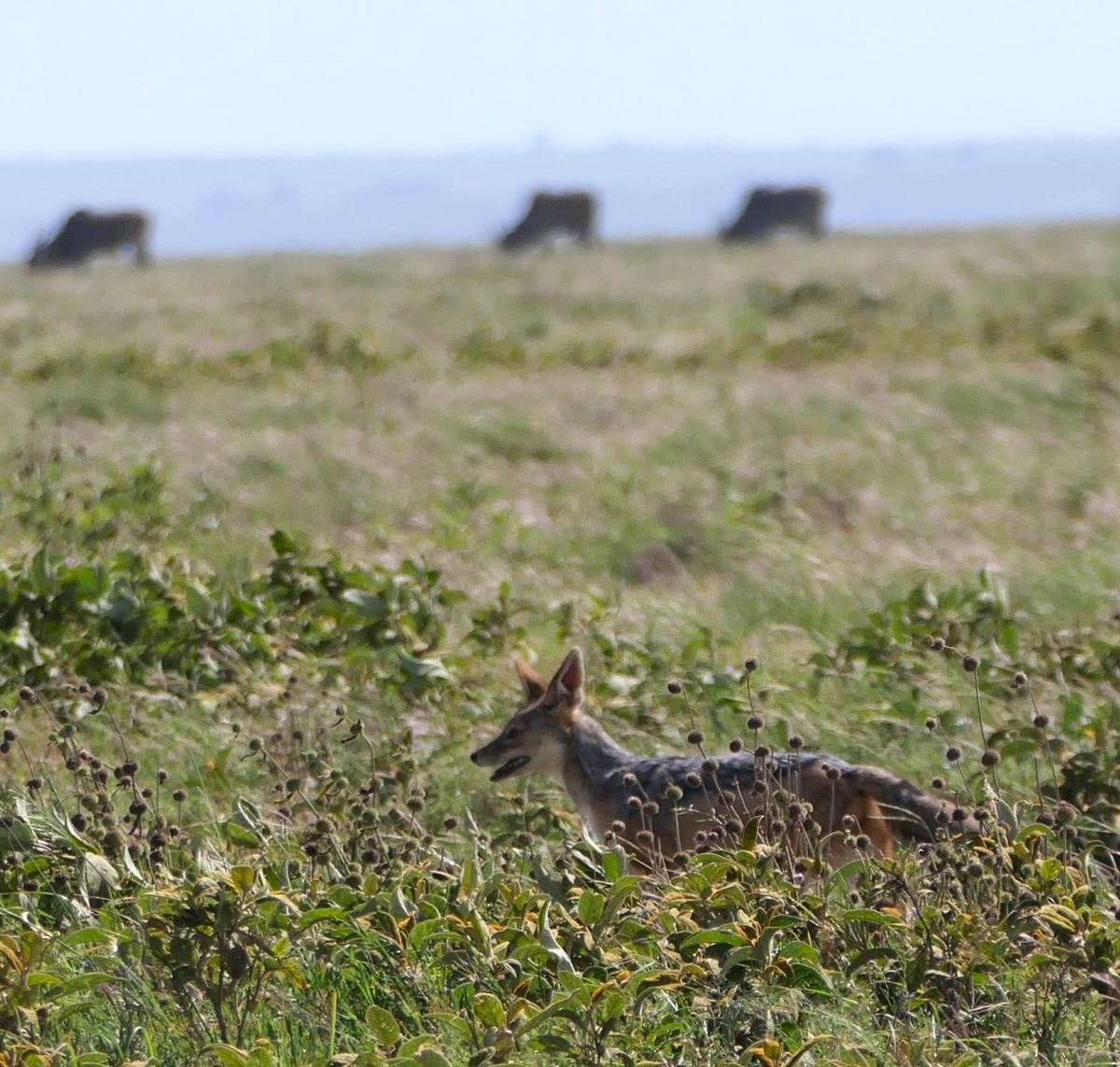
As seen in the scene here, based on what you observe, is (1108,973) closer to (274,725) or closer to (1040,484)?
Answer: (274,725)

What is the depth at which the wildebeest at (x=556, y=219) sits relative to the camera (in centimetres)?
5769

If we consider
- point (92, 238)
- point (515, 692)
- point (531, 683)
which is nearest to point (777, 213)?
point (92, 238)

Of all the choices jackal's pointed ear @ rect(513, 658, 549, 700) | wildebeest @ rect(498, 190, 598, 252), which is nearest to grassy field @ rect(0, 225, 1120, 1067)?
jackal's pointed ear @ rect(513, 658, 549, 700)

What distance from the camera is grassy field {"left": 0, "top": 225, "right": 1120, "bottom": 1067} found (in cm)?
442

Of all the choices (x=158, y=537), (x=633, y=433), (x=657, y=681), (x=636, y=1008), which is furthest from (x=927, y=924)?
(x=633, y=433)

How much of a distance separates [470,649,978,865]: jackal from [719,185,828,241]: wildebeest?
2059 inches

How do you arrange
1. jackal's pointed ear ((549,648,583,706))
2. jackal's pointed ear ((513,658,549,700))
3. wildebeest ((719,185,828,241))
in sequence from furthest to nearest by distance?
wildebeest ((719,185,828,241))
jackal's pointed ear ((513,658,549,700))
jackal's pointed ear ((549,648,583,706))

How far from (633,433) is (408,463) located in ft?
7.69

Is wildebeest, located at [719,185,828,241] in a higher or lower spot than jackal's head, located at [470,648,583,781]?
lower

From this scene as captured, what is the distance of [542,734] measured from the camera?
6.85 metres

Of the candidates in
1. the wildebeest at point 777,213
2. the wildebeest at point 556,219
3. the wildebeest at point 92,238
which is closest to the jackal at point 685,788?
the wildebeest at point 92,238

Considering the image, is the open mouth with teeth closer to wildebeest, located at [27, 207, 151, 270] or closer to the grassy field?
the grassy field

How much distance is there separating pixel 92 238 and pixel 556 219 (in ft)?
48.9

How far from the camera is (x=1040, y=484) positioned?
1316 centimetres
